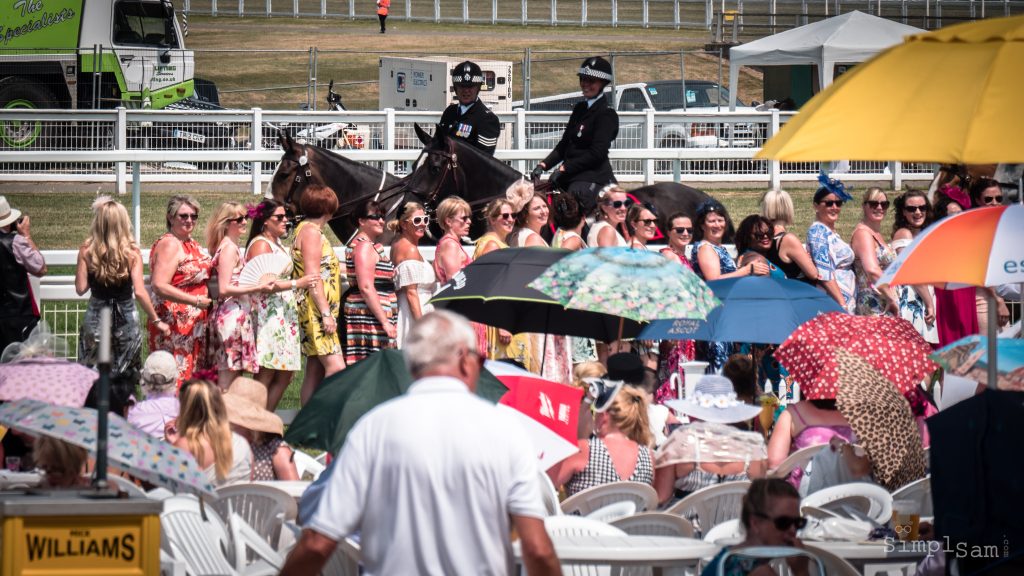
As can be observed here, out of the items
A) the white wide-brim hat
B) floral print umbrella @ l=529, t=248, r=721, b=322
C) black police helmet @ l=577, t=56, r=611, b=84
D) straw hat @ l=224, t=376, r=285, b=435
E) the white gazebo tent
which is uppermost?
the white gazebo tent

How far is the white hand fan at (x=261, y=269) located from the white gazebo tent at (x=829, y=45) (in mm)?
18519

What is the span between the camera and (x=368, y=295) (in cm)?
1023

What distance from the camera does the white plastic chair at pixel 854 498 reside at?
6.44 meters

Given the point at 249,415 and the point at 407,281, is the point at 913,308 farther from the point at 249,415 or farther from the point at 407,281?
the point at 249,415

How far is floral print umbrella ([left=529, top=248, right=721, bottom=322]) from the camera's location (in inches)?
324

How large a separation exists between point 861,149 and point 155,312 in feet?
19.7

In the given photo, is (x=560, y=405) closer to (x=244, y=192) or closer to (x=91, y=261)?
(x=91, y=261)

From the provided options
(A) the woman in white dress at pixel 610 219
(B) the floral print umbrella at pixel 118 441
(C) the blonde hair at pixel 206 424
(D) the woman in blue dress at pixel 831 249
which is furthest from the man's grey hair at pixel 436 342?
(D) the woman in blue dress at pixel 831 249

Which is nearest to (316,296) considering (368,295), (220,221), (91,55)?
(368,295)

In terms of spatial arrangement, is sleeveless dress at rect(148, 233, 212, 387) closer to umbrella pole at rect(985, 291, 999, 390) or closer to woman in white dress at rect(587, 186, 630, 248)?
woman in white dress at rect(587, 186, 630, 248)

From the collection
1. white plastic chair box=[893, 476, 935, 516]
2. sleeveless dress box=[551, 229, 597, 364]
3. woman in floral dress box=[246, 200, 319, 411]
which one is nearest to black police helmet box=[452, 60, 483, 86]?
sleeveless dress box=[551, 229, 597, 364]

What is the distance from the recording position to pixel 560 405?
7109 millimetres

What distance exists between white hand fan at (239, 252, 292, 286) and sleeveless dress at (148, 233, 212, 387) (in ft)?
1.33

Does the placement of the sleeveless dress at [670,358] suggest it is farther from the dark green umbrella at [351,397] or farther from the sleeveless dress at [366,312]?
the dark green umbrella at [351,397]
